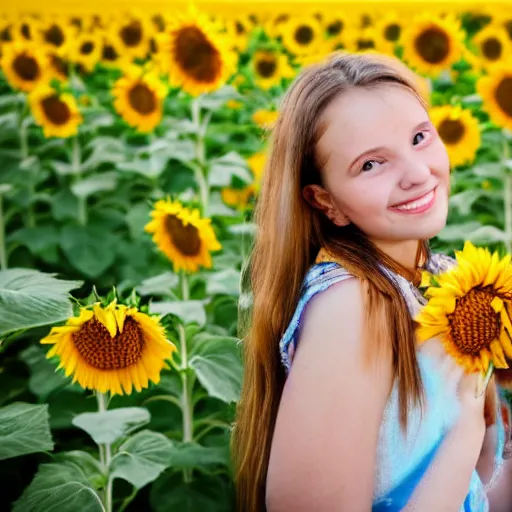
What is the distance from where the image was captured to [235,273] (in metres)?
1.74

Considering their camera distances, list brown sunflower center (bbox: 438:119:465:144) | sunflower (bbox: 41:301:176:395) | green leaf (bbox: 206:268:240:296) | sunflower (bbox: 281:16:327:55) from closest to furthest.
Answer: sunflower (bbox: 41:301:176:395), green leaf (bbox: 206:268:240:296), brown sunflower center (bbox: 438:119:465:144), sunflower (bbox: 281:16:327:55)

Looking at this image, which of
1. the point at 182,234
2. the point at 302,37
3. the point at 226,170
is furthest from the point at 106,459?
the point at 302,37

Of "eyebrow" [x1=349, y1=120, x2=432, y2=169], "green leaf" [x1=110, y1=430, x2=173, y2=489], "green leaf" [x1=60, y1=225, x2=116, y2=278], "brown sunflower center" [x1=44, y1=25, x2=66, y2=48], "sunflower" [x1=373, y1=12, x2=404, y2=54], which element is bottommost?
"green leaf" [x1=110, y1=430, x2=173, y2=489]

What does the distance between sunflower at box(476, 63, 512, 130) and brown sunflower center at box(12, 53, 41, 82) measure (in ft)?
4.45

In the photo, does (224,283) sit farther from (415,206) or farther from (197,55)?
(415,206)

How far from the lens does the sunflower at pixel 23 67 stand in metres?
2.59

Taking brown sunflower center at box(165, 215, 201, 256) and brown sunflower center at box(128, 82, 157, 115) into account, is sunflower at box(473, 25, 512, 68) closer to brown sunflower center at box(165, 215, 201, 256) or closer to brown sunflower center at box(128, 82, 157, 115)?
brown sunflower center at box(128, 82, 157, 115)

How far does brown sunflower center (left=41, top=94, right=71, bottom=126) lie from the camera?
8.13ft

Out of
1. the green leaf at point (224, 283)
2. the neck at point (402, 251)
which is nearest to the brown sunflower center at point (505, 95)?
the green leaf at point (224, 283)

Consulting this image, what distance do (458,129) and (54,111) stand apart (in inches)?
46.2

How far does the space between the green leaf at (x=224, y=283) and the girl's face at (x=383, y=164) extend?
72 centimetres

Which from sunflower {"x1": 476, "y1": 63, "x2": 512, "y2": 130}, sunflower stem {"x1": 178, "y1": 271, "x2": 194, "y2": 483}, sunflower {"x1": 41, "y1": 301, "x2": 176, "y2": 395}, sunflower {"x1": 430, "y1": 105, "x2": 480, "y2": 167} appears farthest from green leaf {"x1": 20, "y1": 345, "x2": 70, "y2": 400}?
sunflower {"x1": 476, "y1": 63, "x2": 512, "y2": 130}

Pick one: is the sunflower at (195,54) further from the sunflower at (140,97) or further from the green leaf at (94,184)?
the green leaf at (94,184)

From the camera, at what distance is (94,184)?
7.89 feet
